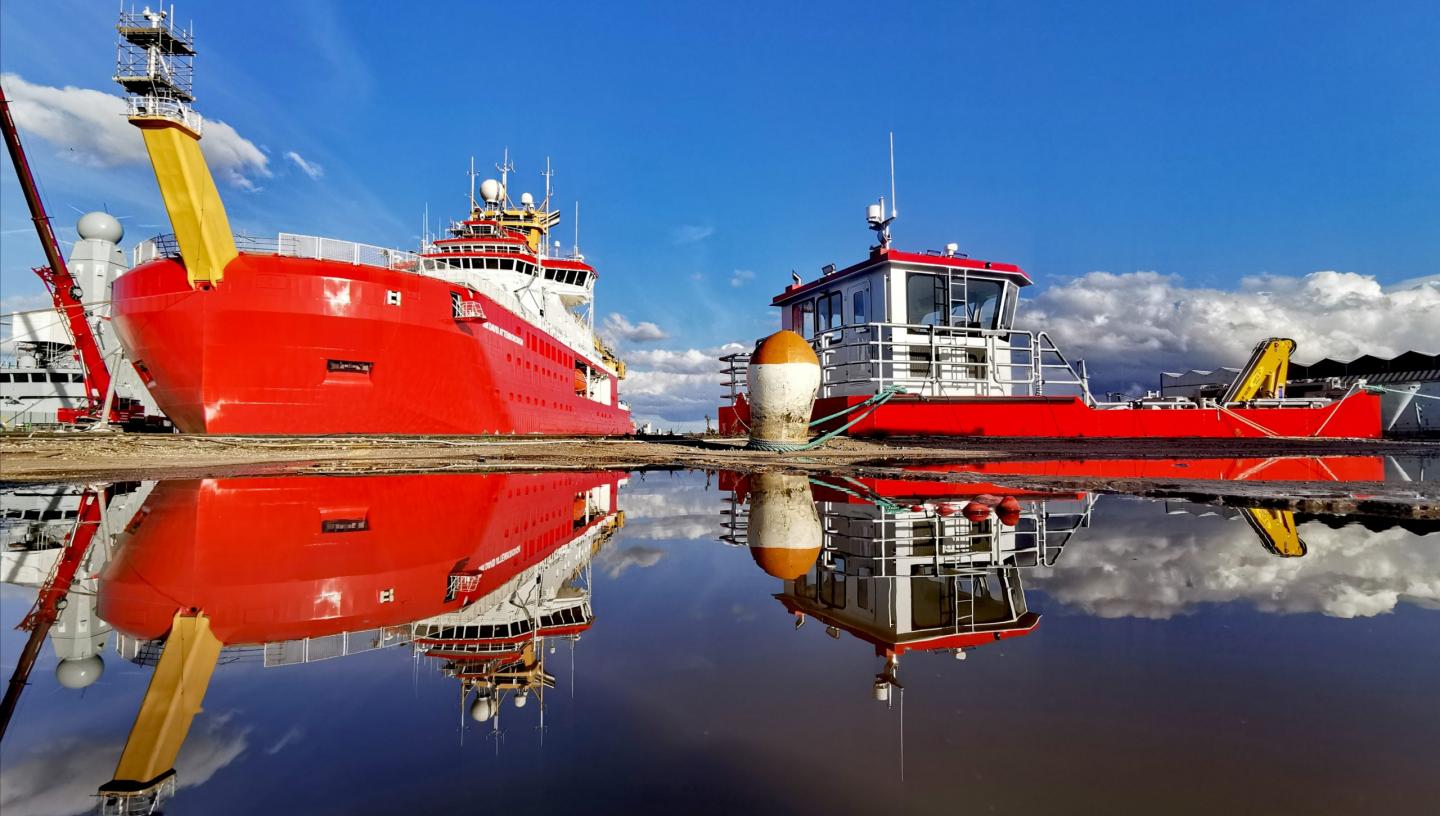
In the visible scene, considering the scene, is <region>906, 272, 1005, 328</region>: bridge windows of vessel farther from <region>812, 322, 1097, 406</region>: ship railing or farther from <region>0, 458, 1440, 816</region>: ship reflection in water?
<region>0, 458, 1440, 816</region>: ship reflection in water

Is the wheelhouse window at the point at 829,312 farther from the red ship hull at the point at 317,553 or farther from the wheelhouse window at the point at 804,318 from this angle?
the red ship hull at the point at 317,553

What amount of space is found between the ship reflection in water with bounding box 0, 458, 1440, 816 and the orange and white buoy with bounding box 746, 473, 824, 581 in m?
0.06

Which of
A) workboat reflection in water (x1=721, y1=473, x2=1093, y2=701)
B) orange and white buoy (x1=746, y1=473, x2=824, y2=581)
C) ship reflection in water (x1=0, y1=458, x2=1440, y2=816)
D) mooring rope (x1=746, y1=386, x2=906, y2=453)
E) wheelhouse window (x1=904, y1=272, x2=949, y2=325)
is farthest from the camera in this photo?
wheelhouse window (x1=904, y1=272, x2=949, y2=325)

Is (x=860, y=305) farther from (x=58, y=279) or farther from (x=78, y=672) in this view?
(x=58, y=279)

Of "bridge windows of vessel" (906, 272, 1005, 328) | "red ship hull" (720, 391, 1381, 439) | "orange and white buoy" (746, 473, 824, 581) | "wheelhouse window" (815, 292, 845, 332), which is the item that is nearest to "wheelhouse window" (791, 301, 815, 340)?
"wheelhouse window" (815, 292, 845, 332)

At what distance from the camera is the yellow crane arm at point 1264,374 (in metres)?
19.6

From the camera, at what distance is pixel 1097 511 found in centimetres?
531

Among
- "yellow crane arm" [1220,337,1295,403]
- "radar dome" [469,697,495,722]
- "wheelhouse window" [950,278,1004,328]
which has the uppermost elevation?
"wheelhouse window" [950,278,1004,328]

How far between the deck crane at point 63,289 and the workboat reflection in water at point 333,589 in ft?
83.9

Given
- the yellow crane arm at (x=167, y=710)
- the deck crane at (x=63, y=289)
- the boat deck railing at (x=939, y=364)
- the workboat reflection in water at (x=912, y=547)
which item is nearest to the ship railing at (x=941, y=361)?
the boat deck railing at (x=939, y=364)

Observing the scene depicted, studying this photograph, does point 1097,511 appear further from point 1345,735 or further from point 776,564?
point 1345,735

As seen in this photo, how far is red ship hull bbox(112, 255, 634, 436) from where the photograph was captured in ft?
46.7

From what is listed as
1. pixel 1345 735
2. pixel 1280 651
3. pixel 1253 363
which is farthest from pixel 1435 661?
pixel 1253 363

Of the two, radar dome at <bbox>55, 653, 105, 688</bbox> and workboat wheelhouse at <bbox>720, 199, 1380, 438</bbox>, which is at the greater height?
workboat wheelhouse at <bbox>720, 199, 1380, 438</bbox>
